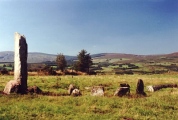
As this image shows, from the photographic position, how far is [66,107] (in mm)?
17688

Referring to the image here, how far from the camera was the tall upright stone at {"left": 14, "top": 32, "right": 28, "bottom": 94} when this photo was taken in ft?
82.9

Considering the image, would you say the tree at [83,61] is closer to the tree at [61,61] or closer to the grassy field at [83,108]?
the tree at [61,61]

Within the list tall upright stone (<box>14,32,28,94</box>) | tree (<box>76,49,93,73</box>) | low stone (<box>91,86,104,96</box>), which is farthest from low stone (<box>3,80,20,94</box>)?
tree (<box>76,49,93,73</box>)

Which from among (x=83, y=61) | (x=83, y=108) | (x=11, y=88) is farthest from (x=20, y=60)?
(x=83, y=61)

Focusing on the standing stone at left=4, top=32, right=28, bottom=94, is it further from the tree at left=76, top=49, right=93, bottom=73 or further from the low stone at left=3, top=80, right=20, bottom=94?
the tree at left=76, top=49, right=93, bottom=73

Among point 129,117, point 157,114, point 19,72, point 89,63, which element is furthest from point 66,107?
point 89,63

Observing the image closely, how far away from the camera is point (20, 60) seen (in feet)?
84.1

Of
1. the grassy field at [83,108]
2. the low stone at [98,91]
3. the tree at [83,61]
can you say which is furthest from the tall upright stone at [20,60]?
the tree at [83,61]

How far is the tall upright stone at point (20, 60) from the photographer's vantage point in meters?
25.3

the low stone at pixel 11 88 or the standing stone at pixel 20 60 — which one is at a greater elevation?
the standing stone at pixel 20 60

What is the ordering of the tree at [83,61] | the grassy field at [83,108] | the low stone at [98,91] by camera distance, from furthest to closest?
the tree at [83,61], the low stone at [98,91], the grassy field at [83,108]

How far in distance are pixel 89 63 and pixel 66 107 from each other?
66430mm

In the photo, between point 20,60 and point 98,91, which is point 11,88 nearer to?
point 20,60

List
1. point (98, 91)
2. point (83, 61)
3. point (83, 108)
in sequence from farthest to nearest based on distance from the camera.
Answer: point (83, 61) → point (98, 91) → point (83, 108)
